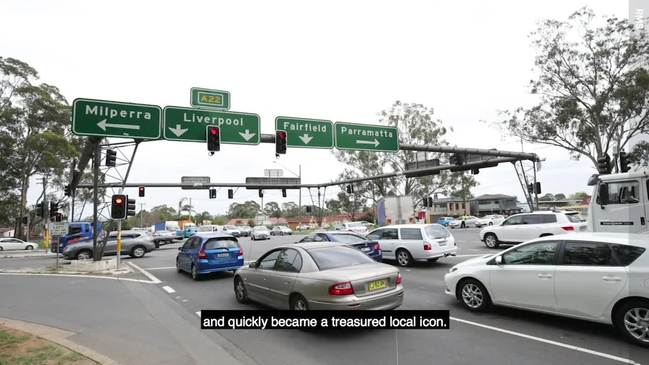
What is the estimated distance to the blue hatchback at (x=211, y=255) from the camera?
1199 cm

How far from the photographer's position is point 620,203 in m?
10.3

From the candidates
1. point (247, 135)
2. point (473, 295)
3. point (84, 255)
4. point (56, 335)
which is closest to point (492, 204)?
point (247, 135)

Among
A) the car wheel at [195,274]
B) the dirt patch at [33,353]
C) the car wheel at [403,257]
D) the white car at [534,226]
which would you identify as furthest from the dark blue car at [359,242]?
the dirt patch at [33,353]

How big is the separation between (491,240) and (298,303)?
47.3 feet

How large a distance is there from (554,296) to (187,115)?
1331 centimetres

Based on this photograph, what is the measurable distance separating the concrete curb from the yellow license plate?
365cm

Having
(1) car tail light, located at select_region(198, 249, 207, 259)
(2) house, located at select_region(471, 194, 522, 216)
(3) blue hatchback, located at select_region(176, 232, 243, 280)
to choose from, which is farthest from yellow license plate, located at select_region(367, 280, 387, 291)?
(2) house, located at select_region(471, 194, 522, 216)

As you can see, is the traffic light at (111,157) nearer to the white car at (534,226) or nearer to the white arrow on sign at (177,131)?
the white arrow on sign at (177,131)

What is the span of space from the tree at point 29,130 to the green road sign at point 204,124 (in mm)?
29472

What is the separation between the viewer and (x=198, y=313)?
307 inches

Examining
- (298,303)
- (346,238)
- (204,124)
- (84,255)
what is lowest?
(84,255)

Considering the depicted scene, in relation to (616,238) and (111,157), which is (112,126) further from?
(616,238)

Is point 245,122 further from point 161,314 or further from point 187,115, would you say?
point 161,314

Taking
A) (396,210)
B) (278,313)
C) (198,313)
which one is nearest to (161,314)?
(198,313)
